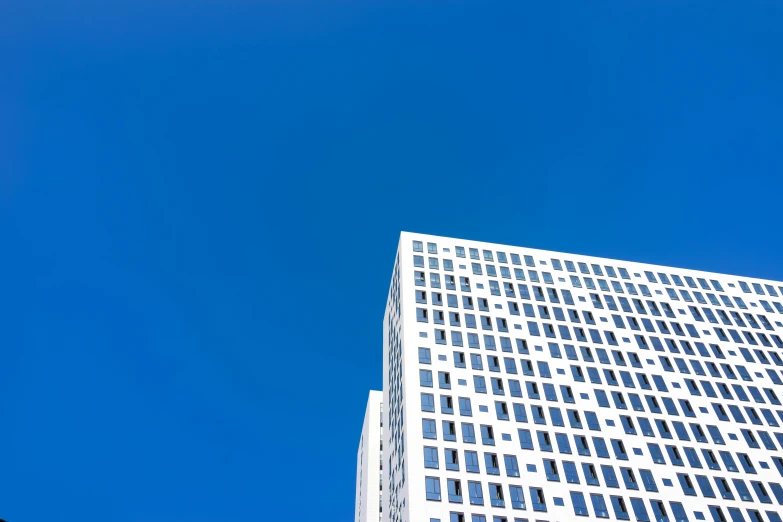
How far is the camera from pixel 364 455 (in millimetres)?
104438

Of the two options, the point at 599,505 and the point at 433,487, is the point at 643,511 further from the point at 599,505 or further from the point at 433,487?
the point at 433,487

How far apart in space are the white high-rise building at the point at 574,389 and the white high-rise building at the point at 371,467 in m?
18.0

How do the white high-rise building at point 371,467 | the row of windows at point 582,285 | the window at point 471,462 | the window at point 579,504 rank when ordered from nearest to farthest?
the window at point 579,504 → the window at point 471,462 → the row of windows at point 582,285 → the white high-rise building at point 371,467

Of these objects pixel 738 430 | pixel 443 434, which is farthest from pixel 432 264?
pixel 738 430

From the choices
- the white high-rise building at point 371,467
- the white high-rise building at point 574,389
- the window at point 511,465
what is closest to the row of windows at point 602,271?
the white high-rise building at point 574,389

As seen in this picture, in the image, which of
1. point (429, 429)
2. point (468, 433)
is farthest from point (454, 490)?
point (429, 429)

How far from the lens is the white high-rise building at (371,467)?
93.1 meters

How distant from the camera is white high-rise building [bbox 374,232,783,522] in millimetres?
59969

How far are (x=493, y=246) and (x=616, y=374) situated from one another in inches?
898

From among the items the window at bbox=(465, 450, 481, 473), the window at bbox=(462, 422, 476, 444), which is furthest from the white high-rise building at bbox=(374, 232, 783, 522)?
the window at bbox=(462, 422, 476, 444)

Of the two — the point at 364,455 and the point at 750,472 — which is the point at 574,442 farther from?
the point at 364,455

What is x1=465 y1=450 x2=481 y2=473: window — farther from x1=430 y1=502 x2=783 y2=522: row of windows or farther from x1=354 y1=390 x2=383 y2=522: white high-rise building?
x1=354 y1=390 x2=383 y2=522: white high-rise building

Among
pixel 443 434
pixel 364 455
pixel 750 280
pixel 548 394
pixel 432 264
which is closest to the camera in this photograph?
pixel 443 434

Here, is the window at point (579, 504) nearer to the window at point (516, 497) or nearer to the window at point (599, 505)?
the window at point (599, 505)
